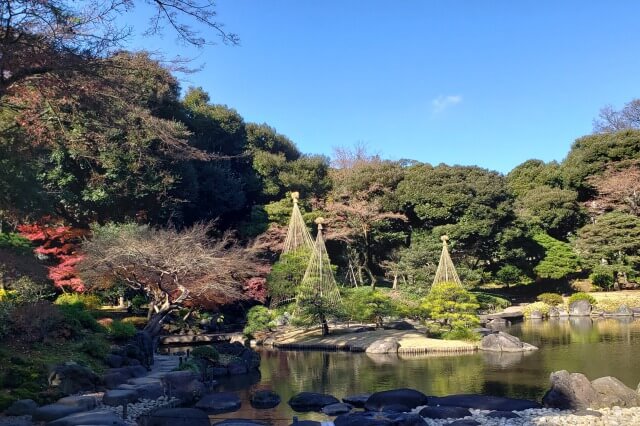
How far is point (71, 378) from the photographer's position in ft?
26.1

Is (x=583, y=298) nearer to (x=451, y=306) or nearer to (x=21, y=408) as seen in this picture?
(x=451, y=306)

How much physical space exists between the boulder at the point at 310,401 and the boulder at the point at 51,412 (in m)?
3.01

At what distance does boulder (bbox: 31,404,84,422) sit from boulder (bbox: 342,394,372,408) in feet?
12.4

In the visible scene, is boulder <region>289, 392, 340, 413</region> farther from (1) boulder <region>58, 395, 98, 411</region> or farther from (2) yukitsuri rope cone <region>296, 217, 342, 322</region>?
(2) yukitsuri rope cone <region>296, 217, 342, 322</region>

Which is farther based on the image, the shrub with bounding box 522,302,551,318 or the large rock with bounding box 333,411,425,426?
the shrub with bounding box 522,302,551,318

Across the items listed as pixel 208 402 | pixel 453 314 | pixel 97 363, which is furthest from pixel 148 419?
pixel 453 314

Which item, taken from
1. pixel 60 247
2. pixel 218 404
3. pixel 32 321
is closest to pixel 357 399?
pixel 218 404

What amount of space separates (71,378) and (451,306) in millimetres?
9693

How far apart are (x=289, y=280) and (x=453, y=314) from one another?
18.1ft

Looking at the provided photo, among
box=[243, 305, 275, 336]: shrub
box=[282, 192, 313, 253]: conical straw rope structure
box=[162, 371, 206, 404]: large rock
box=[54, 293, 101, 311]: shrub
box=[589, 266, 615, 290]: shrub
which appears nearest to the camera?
box=[162, 371, 206, 404]: large rock

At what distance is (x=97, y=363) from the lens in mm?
9242

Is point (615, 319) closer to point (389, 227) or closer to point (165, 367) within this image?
point (389, 227)

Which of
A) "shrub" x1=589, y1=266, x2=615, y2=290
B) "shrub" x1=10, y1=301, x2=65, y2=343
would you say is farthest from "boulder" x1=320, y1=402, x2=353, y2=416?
"shrub" x1=589, y1=266, x2=615, y2=290

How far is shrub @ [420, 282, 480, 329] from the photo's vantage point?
1438 cm
